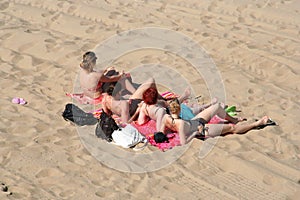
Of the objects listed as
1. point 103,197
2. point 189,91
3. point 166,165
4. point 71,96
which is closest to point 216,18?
point 189,91

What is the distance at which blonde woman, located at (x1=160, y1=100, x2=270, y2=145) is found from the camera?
6734 mm

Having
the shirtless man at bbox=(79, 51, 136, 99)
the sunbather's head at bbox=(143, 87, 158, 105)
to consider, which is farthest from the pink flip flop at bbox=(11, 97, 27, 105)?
the sunbather's head at bbox=(143, 87, 158, 105)

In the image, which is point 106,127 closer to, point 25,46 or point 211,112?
point 211,112

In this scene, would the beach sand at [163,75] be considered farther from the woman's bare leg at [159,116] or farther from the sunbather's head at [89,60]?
the sunbather's head at [89,60]

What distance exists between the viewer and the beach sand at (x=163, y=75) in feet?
19.2

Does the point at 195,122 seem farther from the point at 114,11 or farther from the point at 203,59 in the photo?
the point at 114,11

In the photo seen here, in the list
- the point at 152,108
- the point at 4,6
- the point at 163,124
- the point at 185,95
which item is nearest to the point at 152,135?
the point at 163,124

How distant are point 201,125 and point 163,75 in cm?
210

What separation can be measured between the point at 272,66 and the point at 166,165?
3629mm

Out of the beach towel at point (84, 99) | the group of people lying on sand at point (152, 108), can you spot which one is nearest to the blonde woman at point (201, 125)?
the group of people lying on sand at point (152, 108)

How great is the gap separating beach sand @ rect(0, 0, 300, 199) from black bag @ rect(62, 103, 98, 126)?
0.49 feet

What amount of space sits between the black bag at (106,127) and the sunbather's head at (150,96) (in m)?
0.53

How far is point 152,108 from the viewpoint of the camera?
7.09 m

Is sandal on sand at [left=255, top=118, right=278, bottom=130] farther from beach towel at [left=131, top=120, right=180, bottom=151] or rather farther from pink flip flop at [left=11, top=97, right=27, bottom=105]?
pink flip flop at [left=11, top=97, right=27, bottom=105]
